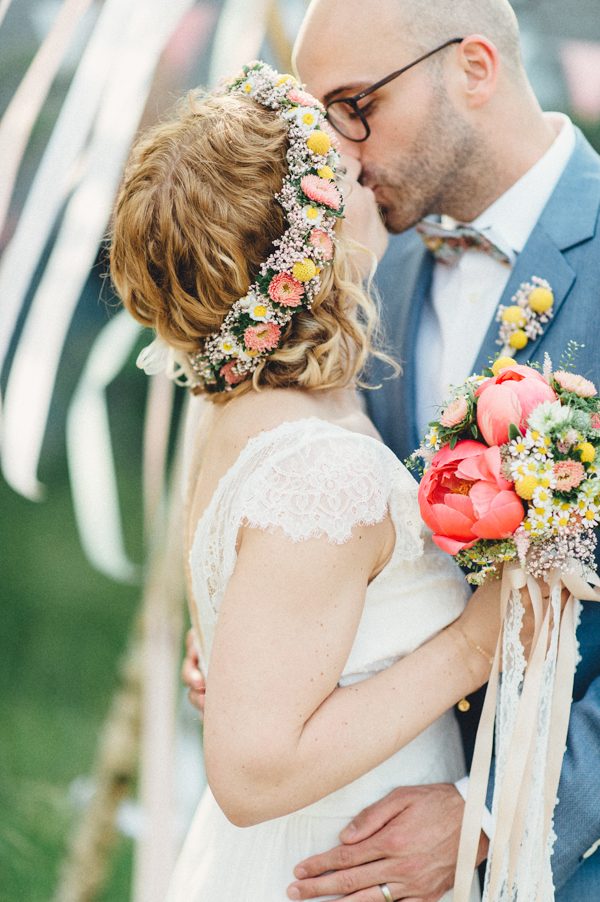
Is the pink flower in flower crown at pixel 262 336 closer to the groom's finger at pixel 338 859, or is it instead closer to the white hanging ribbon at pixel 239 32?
the groom's finger at pixel 338 859

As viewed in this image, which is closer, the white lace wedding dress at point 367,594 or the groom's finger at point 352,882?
the white lace wedding dress at point 367,594

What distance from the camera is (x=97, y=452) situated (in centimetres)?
316

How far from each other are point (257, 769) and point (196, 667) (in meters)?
1.04

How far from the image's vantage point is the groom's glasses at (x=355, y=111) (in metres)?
2.50

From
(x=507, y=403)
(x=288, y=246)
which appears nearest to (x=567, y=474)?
(x=507, y=403)

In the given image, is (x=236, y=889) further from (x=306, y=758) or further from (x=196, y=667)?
(x=196, y=667)

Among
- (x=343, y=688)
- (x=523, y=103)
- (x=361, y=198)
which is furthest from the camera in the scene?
(x=523, y=103)

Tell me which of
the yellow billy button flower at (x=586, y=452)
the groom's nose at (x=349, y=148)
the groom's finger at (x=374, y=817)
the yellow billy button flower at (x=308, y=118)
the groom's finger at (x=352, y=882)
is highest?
the yellow billy button flower at (x=308, y=118)

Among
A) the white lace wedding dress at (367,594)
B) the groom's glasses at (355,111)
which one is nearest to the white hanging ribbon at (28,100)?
the groom's glasses at (355,111)

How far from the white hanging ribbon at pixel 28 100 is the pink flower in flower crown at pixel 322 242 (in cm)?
130

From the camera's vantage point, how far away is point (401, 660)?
69.8 inches

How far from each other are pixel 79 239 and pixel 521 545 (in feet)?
6.25

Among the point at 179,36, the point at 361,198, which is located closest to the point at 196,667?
the point at 361,198

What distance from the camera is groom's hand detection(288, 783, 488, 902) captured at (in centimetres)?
180
